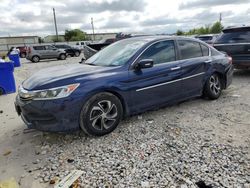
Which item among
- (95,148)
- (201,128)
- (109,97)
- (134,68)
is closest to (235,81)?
(201,128)

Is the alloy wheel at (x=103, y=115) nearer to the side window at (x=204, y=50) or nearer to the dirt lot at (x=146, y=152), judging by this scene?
the dirt lot at (x=146, y=152)

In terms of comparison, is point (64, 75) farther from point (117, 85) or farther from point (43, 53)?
point (43, 53)

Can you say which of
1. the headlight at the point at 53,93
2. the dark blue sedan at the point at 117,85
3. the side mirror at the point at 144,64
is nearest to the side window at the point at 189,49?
the dark blue sedan at the point at 117,85

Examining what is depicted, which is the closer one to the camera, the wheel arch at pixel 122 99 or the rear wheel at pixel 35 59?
the wheel arch at pixel 122 99

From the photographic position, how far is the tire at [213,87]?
5.55m

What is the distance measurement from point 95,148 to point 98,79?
3.37ft

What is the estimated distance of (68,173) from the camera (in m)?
3.07

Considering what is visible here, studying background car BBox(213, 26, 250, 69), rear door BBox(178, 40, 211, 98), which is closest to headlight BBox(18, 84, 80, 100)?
rear door BBox(178, 40, 211, 98)

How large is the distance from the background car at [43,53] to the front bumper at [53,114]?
20.1 metres

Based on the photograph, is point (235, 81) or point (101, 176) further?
point (235, 81)

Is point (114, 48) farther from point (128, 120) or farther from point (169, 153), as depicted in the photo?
point (169, 153)

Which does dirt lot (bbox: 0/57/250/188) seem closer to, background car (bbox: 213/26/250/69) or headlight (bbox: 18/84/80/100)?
headlight (bbox: 18/84/80/100)

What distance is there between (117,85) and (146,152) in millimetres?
1166

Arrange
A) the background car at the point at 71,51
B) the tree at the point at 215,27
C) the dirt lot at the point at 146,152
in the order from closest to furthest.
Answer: the dirt lot at the point at 146,152 → the background car at the point at 71,51 → the tree at the point at 215,27
